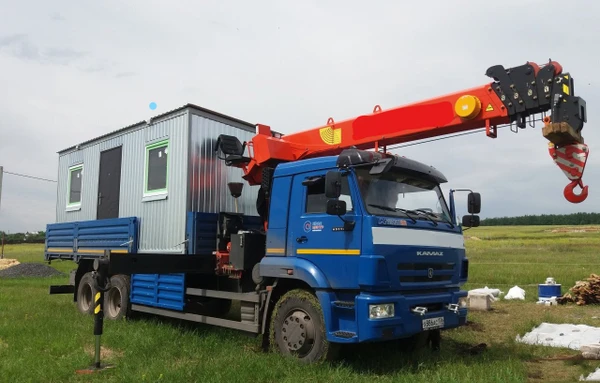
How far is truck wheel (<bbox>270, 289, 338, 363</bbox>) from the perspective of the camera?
6012 mm

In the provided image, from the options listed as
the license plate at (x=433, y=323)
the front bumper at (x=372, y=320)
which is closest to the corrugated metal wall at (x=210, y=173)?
the front bumper at (x=372, y=320)

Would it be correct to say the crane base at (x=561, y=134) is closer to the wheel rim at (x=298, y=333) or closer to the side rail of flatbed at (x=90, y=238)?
the wheel rim at (x=298, y=333)

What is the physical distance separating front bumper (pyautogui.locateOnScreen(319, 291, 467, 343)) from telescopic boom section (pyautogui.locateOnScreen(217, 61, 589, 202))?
218cm

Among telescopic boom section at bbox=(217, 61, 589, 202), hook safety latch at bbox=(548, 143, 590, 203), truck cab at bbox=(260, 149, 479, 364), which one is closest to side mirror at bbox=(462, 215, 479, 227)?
truck cab at bbox=(260, 149, 479, 364)

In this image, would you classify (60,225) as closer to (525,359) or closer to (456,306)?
(456,306)

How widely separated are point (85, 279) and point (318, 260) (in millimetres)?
6353

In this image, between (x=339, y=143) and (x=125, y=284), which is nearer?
(x=339, y=143)

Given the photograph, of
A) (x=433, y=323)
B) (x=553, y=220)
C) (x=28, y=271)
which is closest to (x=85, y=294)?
(x=433, y=323)

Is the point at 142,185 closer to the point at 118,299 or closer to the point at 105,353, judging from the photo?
the point at 118,299

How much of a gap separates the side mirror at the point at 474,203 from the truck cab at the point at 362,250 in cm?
56

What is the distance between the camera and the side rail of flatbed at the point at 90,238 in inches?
367

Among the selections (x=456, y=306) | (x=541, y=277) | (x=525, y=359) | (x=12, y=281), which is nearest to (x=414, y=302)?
(x=456, y=306)

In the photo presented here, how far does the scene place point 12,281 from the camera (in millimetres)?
19328

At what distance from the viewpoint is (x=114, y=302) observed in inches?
380
